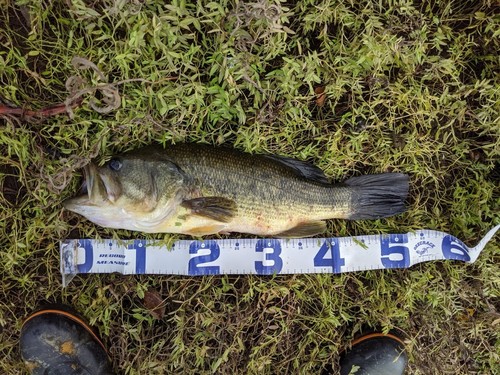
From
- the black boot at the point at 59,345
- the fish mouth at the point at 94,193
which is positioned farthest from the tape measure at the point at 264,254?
the fish mouth at the point at 94,193

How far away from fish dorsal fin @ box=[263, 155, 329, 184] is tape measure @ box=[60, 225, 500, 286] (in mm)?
513

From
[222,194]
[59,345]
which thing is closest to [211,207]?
[222,194]

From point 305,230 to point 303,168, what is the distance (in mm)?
484

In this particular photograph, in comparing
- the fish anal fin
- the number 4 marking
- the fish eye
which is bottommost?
the number 4 marking

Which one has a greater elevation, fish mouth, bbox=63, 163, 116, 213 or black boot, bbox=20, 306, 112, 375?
fish mouth, bbox=63, 163, 116, 213

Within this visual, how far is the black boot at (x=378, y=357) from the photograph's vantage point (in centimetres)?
313

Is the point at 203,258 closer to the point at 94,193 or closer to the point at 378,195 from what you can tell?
the point at 94,193

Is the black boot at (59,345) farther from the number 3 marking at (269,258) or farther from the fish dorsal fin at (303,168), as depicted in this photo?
the fish dorsal fin at (303,168)

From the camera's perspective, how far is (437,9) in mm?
3219

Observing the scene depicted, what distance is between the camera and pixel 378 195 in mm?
3150

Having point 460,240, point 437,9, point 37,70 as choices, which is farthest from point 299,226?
point 37,70

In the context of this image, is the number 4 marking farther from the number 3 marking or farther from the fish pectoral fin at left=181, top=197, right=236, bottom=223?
the fish pectoral fin at left=181, top=197, right=236, bottom=223

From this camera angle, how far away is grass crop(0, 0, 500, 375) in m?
2.88

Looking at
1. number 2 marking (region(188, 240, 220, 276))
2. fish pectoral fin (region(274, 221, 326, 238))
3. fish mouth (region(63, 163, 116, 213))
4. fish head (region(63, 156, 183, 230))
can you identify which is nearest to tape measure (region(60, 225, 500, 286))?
number 2 marking (region(188, 240, 220, 276))
